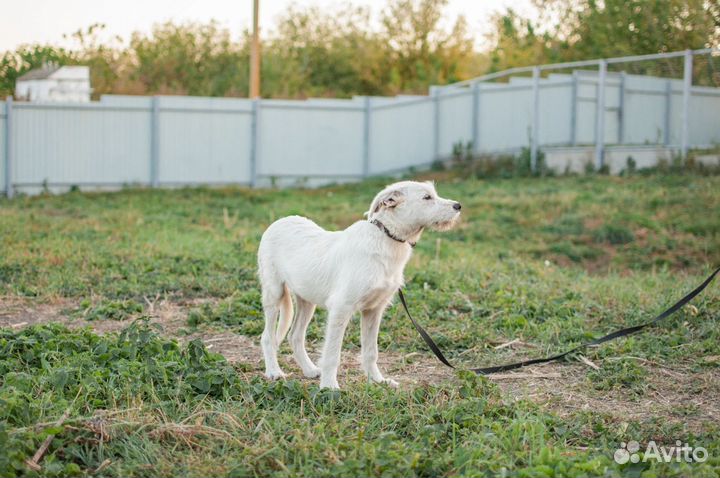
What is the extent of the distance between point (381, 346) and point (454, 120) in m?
16.0

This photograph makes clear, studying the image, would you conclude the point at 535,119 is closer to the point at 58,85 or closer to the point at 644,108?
the point at 644,108

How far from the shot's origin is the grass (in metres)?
4.39

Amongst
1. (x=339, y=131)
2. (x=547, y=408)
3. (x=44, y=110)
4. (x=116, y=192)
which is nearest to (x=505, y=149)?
(x=339, y=131)

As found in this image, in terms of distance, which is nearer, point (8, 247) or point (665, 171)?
point (8, 247)

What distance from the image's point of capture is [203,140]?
803 inches

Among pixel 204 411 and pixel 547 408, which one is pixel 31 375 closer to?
pixel 204 411

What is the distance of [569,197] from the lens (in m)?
15.2

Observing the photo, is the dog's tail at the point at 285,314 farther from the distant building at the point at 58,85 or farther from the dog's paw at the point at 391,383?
the distant building at the point at 58,85

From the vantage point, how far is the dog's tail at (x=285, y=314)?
637 cm

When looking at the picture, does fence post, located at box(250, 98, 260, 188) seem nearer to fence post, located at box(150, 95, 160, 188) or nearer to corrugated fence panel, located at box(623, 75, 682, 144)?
fence post, located at box(150, 95, 160, 188)

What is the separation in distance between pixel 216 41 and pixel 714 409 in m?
29.4

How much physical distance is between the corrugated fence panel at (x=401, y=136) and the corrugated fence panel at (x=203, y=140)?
3.31 metres

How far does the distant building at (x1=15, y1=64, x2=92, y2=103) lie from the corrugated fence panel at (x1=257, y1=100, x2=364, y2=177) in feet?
20.3

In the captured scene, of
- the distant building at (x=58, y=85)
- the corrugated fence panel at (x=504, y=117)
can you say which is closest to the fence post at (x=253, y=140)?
the corrugated fence panel at (x=504, y=117)
